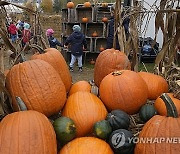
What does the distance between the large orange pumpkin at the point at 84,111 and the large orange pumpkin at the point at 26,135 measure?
236 mm

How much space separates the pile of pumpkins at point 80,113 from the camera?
1.33 meters

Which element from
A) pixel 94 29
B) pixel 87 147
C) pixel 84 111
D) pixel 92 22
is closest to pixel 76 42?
pixel 92 22

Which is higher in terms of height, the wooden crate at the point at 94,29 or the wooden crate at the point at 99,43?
the wooden crate at the point at 94,29

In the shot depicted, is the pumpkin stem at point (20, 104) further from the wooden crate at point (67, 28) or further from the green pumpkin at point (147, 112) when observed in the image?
the wooden crate at point (67, 28)

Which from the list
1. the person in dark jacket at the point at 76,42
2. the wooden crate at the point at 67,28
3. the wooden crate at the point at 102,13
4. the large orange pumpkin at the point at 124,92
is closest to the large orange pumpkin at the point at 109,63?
the large orange pumpkin at the point at 124,92

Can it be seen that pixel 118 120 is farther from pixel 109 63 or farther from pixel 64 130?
pixel 109 63

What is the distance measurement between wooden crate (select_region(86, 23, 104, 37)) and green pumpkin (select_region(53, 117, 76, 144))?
737 centimetres

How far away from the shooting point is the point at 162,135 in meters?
1.34

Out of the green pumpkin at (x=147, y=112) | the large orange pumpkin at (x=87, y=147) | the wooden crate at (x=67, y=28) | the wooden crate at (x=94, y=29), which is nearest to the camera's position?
the large orange pumpkin at (x=87, y=147)

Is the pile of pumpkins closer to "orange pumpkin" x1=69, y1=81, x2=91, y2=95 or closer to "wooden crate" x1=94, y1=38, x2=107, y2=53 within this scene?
"orange pumpkin" x1=69, y1=81, x2=91, y2=95

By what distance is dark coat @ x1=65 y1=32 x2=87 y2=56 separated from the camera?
24.9ft

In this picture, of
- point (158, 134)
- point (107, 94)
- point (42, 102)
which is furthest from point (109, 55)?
point (158, 134)

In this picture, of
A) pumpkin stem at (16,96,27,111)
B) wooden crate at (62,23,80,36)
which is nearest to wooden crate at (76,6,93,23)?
wooden crate at (62,23,80,36)

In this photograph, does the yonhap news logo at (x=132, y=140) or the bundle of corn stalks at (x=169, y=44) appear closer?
the yonhap news logo at (x=132, y=140)
